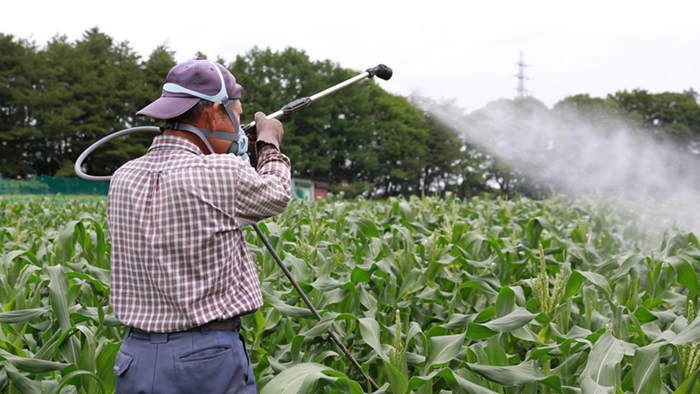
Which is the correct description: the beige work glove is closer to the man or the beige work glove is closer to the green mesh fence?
the man

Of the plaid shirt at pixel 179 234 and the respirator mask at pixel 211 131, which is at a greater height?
the respirator mask at pixel 211 131

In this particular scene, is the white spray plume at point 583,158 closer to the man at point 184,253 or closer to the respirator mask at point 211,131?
the respirator mask at point 211,131

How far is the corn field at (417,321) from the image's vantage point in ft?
7.33

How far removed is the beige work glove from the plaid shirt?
31 centimetres

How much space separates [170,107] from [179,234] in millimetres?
526

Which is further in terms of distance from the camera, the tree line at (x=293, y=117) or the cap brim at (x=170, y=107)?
the tree line at (x=293, y=117)

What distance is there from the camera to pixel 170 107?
1.96 metres

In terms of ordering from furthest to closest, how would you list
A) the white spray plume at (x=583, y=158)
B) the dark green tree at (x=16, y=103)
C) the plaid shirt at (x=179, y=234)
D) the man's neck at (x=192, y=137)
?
1. the dark green tree at (x=16, y=103)
2. the white spray plume at (x=583, y=158)
3. the man's neck at (x=192, y=137)
4. the plaid shirt at (x=179, y=234)

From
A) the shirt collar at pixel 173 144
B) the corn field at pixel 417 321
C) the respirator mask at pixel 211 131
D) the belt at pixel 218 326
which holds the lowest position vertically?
the corn field at pixel 417 321

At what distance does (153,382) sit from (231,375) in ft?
0.93

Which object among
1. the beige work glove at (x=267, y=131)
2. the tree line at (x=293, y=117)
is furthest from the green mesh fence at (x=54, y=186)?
the beige work glove at (x=267, y=131)

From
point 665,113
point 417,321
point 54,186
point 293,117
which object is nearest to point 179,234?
point 417,321

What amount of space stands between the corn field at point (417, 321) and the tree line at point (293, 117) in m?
27.4

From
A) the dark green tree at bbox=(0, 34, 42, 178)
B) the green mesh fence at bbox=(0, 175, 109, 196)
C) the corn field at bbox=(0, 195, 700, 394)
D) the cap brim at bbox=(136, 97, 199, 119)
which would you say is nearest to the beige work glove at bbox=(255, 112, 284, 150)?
the cap brim at bbox=(136, 97, 199, 119)
